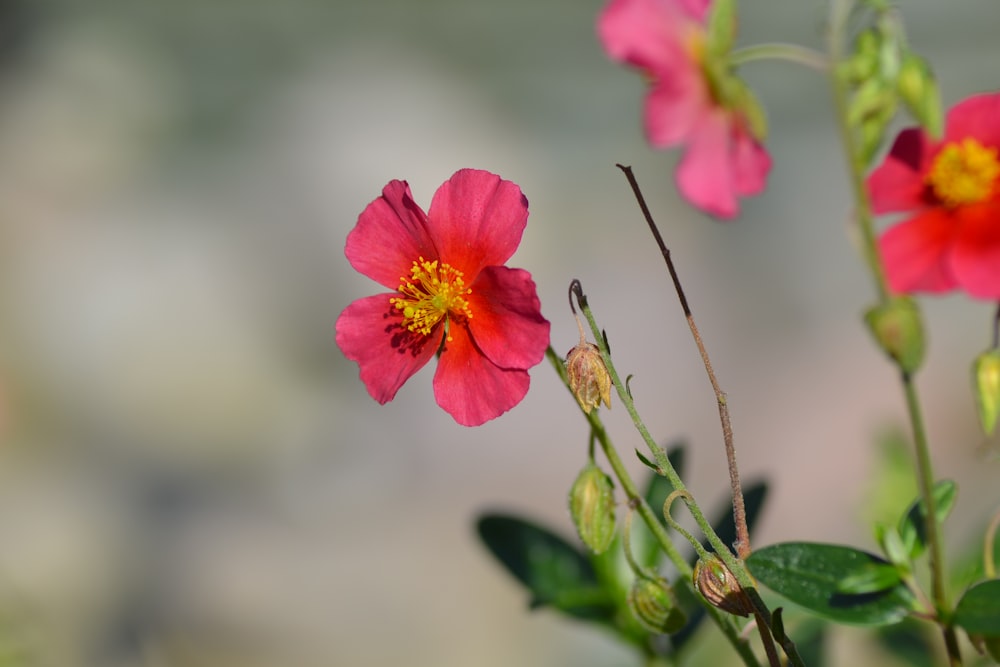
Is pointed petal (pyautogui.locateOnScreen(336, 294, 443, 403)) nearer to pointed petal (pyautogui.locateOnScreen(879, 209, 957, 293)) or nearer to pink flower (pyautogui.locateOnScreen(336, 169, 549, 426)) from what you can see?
pink flower (pyautogui.locateOnScreen(336, 169, 549, 426))

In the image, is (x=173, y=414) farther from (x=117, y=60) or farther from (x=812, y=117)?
(x=812, y=117)

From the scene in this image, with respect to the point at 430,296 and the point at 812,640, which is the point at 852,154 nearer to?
the point at 430,296

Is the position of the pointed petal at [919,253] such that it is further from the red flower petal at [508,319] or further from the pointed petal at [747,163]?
the red flower petal at [508,319]

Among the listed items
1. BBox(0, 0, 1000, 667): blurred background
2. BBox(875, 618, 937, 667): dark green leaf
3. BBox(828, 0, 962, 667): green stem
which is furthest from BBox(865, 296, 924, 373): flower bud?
BBox(0, 0, 1000, 667): blurred background

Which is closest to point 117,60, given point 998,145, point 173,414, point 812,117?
point 173,414

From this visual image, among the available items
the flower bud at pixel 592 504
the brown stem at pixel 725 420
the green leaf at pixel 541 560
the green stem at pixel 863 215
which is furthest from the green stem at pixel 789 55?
the green leaf at pixel 541 560

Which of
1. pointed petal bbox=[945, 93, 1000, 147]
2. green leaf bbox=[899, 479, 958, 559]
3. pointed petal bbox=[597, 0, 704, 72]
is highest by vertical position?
pointed petal bbox=[597, 0, 704, 72]

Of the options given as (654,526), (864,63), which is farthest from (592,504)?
(864,63)
